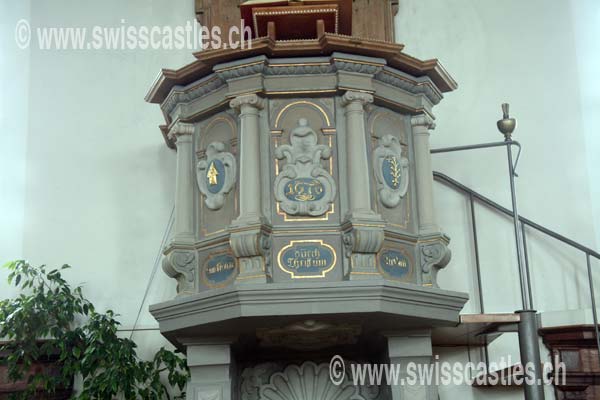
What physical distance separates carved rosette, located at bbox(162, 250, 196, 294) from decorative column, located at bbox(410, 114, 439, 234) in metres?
1.77

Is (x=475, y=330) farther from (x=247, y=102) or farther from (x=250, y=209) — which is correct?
(x=247, y=102)

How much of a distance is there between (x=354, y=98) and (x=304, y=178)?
2.35ft

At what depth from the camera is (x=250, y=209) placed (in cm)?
649

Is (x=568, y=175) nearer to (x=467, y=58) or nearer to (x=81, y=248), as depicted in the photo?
(x=467, y=58)

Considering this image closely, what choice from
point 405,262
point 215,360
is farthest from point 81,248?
→ point 405,262

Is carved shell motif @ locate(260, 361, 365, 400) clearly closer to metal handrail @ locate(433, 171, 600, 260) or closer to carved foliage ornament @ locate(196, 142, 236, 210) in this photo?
carved foliage ornament @ locate(196, 142, 236, 210)

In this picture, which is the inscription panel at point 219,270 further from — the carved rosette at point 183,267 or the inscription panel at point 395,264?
the inscription panel at point 395,264

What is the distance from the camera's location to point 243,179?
6.59m

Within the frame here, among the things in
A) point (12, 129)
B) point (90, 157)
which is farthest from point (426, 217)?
point (12, 129)

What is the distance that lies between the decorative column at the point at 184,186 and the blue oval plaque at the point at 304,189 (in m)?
0.90

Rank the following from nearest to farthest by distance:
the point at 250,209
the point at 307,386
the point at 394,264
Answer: the point at 250,209
the point at 394,264
the point at 307,386

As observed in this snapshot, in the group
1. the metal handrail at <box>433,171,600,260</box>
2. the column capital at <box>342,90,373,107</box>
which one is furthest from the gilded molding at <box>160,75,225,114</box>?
the metal handrail at <box>433,171,600,260</box>

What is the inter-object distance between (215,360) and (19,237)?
2.97 m

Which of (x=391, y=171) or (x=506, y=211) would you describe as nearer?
(x=391, y=171)
